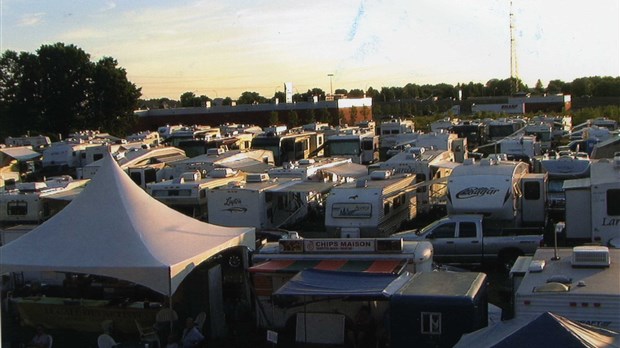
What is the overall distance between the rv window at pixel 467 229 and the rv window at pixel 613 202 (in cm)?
255

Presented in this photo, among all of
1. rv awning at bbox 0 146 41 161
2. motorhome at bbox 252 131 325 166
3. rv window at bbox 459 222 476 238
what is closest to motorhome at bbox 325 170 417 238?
rv window at bbox 459 222 476 238

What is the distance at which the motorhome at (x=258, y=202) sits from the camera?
1830 centimetres

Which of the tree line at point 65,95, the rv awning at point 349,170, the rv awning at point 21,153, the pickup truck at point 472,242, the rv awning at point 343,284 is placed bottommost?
the pickup truck at point 472,242

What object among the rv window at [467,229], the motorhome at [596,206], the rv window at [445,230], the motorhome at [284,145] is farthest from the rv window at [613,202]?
the motorhome at [284,145]

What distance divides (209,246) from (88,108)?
5243cm

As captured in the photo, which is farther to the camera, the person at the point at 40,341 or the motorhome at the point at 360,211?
the motorhome at the point at 360,211

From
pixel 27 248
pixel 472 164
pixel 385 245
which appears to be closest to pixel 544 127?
pixel 472 164

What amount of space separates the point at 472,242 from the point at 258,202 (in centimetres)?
548

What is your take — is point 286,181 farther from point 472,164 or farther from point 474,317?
point 474,317

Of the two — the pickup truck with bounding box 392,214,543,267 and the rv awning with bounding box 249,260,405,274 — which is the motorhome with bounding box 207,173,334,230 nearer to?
the pickup truck with bounding box 392,214,543,267

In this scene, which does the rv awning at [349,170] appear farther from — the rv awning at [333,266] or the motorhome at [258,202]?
the rv awning at [333,266]

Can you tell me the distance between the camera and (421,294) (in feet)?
29.9

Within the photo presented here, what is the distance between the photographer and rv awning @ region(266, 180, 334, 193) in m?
18.8

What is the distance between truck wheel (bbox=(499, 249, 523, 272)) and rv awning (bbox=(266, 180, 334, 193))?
5470mm
